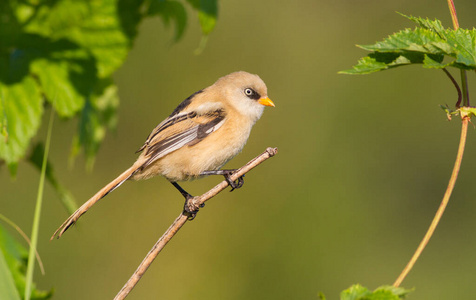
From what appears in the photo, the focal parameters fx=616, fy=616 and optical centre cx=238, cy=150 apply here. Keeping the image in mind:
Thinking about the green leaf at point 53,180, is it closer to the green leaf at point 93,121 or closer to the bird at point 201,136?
the green leaf at point 93,121

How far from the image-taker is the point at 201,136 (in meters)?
3.93

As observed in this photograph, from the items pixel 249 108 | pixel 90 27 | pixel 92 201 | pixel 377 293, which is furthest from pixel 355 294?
pixel 249 108

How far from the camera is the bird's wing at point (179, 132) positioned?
3.78 meters

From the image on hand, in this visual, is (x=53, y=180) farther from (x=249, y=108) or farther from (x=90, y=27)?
(x=249, y=108)

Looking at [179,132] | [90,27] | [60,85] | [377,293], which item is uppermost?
[90,27]

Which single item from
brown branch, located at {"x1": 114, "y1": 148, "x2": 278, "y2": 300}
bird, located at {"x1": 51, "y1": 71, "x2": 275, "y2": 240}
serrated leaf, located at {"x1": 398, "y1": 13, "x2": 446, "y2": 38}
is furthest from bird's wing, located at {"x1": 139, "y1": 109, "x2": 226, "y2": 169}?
serrated leaf, located at {"x1": 398, "y1": 13, "x2": 446, "y2": 38}

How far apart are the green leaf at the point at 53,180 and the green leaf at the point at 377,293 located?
Answer: 1603mm

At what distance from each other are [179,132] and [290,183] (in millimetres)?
4782

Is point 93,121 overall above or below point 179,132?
above

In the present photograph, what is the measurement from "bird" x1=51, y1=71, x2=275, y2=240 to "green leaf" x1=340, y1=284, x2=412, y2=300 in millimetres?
1685

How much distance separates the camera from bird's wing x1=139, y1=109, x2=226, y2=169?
378 centimetres

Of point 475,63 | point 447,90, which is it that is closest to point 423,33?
point 475,63

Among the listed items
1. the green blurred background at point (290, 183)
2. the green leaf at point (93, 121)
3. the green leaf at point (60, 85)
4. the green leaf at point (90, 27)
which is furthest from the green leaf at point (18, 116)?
the green blurred background at point (290, 183)

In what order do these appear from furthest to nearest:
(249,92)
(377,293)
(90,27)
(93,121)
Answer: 1. (249,92)
2. (93,121)
3. (90,27)
4. (377,293)
